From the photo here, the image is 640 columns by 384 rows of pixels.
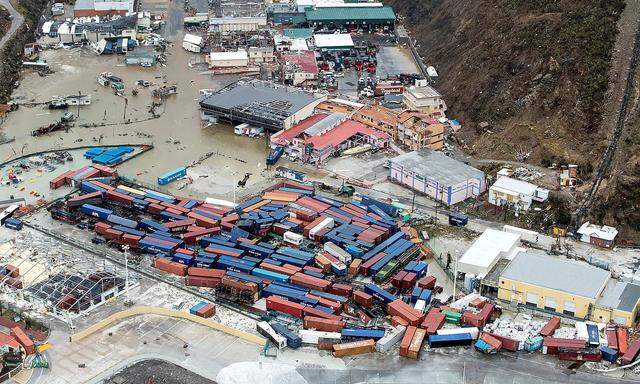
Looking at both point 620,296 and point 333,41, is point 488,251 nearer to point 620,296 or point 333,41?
point 620,296

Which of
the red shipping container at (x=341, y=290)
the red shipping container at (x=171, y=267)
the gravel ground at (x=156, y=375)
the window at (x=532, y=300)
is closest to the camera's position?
the gravel ground at (x=156, y=375)

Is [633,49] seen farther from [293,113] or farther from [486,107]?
[293,113]

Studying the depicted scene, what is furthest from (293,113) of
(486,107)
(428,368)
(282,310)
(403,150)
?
(428,368)

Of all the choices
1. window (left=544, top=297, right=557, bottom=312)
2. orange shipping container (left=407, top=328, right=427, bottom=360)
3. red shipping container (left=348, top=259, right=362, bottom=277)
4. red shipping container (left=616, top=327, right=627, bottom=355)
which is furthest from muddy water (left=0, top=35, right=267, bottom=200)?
red shipping container (left=616, top=327, right=627, bottom=355)

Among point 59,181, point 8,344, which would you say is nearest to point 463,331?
point 8,344

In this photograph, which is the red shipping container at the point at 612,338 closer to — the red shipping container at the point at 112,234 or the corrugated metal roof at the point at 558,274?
the corrugated metal roof at the point at 558,274

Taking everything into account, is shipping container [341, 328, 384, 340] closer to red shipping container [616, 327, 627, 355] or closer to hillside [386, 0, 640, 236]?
red shipping container [616, 327, 627, 355]

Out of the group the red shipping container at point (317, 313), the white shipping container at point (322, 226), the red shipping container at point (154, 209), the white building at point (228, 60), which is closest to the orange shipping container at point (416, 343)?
the red shipping container at point (317, 313)
